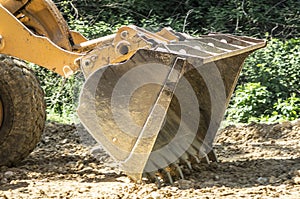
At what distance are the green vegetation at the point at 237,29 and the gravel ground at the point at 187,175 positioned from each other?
211 centimetres

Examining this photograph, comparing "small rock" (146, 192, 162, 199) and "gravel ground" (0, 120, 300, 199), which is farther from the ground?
"small rock" (146, 192, 162, 199)

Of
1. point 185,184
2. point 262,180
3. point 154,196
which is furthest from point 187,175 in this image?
point 154,196

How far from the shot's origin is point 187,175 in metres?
5.06

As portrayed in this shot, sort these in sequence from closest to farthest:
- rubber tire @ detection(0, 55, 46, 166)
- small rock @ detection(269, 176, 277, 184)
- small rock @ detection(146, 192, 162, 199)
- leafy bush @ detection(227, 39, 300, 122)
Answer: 1. small rock @ detection(146, 192, 162, 199)
2. small rock @ detection(269, 176, 277, 184)
3. rubber tire @ detection(0, 55, 46, 166)
4. leafy bush @ detection(227, 39, 300, 122)

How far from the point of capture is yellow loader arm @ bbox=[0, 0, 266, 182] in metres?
4.49

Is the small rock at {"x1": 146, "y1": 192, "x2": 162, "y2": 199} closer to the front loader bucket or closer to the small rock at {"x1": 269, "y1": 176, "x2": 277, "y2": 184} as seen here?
the front loader bucket

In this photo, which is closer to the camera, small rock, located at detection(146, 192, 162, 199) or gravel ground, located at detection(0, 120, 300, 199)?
small rock, located at detection(146, 192, 162, 199)

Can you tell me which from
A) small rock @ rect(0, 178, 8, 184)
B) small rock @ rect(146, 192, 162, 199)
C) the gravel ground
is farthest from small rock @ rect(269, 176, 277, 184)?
small rock @ rect(0, 178, 8, 184)

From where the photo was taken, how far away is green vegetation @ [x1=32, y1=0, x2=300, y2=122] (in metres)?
9.23

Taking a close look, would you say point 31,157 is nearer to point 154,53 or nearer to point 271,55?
point 154,53

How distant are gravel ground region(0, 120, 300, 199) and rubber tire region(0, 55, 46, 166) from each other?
0.15 m

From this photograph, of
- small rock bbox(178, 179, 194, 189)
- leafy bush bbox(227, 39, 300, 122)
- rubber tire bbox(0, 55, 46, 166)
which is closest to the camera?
small rock bbox(178, 179, 194, 189)

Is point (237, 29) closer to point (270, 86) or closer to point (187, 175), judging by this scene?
point (270, 86)

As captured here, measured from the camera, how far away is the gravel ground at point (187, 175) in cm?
454
